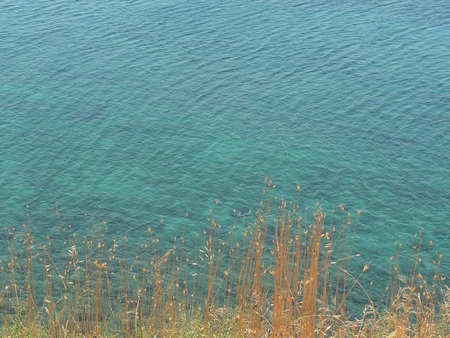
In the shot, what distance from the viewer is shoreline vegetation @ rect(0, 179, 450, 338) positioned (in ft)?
20.4

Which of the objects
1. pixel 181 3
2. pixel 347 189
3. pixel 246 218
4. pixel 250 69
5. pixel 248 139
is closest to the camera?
pixel 246 218

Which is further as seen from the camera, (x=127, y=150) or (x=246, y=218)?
(x=127, y=150)

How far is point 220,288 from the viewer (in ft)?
39.0

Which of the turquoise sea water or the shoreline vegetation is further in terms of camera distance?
the turquoise sea water

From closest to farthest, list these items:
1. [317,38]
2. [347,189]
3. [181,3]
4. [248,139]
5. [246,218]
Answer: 1. [246,218]
2. [347,189]
3. [248,139]
4. [317,38]
5. [181,3]

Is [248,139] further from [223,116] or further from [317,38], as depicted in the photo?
[317,38]

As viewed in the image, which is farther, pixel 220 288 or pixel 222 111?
pixel 222 111

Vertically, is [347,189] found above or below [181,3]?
below

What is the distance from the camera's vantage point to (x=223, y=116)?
1820 centimetres

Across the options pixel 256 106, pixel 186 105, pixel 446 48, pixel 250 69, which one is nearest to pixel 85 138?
pixel 186 105

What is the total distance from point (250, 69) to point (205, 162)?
223 inches

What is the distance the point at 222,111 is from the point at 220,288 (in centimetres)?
759

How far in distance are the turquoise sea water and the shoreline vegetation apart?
1031 mm

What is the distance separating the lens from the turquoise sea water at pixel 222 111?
573 inches
